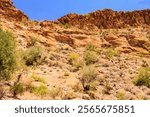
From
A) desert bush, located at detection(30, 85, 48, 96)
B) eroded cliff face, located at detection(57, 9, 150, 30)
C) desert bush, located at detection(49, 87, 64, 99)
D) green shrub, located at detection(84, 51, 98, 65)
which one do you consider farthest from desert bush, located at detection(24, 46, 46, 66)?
eroded cliff face, located at detection(57, 9, 150, 30)

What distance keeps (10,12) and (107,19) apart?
19.8 m

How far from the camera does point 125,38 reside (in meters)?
60.7

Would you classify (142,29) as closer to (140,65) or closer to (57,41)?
(57,41)

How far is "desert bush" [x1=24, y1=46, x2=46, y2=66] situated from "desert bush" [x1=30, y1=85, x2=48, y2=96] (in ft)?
25.3

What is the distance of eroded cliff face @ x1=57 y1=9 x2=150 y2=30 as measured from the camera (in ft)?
230

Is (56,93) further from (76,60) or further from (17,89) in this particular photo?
(76,60)

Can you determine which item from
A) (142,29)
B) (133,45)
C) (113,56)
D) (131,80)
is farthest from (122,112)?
(142,29)

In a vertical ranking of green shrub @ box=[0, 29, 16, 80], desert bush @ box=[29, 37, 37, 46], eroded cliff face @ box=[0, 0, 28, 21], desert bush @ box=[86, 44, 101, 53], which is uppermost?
eroded cliff face @ box=[0, 0, 28, 21]

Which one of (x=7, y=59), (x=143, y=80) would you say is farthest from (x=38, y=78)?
(x=143, y=80)

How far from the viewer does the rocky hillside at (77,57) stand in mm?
34250

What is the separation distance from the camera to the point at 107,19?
73.9 m

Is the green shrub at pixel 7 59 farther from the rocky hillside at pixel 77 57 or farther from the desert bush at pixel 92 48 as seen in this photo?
the desert bush at pixel 92 48

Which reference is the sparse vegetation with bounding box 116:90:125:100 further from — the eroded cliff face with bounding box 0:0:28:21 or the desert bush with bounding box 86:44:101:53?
the eroded cliff face with bounding box 0:0:28:21

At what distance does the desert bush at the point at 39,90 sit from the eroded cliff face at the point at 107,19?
35694mm
